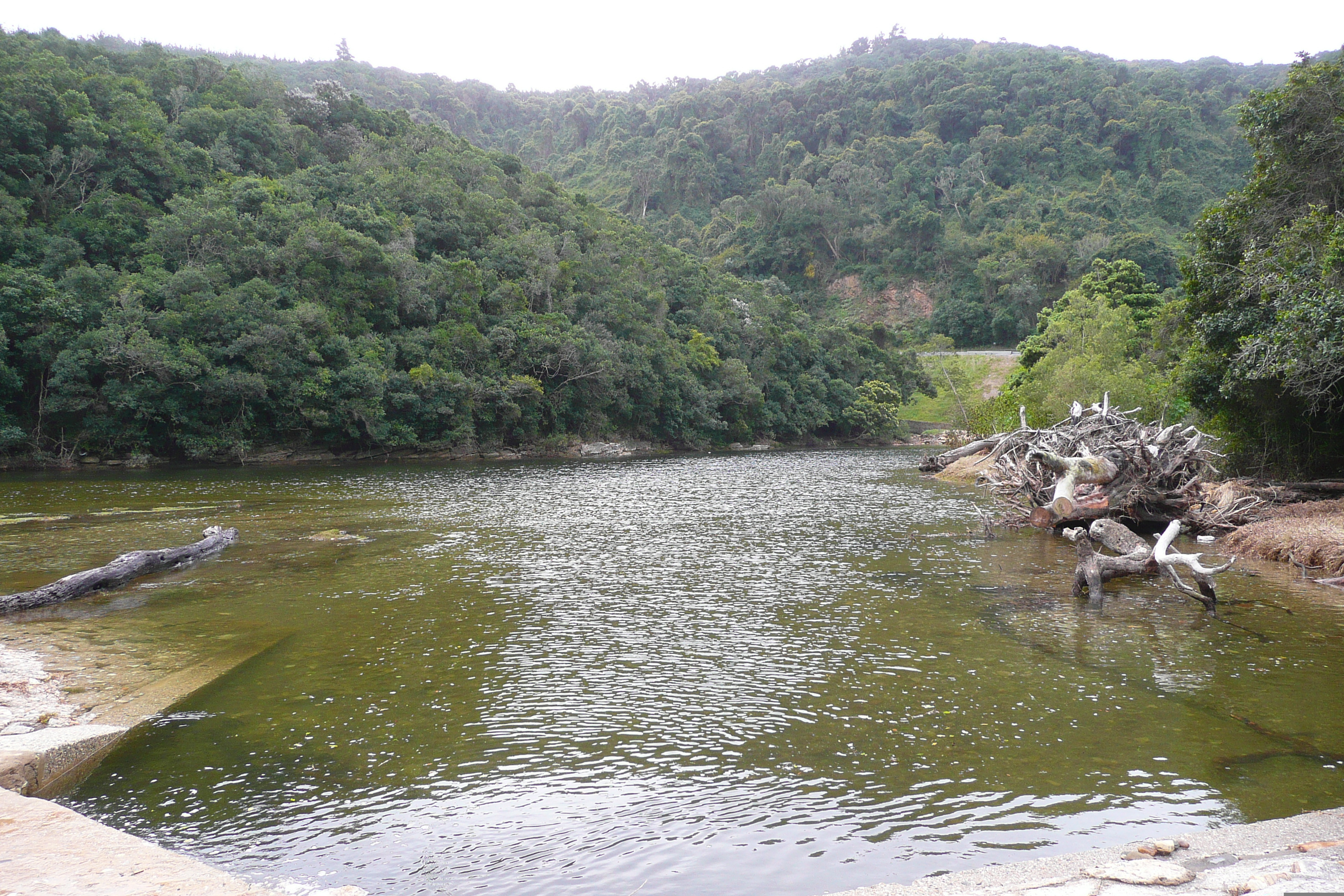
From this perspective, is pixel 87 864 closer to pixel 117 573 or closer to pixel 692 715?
pixel 692 715

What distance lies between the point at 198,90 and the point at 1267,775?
8012cm

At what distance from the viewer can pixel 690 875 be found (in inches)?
213

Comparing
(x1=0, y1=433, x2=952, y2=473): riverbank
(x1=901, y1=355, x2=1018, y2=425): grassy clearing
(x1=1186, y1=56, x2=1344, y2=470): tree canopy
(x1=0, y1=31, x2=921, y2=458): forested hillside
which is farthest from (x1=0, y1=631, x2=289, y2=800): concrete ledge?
(x1=901, y1=355, x2=1018, y2=425): grassy clearing

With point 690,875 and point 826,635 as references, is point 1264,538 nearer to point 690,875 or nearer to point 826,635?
point 826,635

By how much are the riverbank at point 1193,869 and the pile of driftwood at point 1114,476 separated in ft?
38.9

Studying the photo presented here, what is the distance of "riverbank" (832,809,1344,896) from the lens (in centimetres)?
428

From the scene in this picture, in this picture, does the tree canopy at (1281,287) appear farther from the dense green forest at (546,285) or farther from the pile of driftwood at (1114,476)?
the pile of driftwood at (1114,476)

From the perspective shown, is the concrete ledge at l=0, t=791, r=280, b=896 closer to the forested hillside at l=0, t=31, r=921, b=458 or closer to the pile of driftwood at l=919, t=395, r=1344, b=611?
the pile of driftwood at l=919, t=395, r=1344, b=611

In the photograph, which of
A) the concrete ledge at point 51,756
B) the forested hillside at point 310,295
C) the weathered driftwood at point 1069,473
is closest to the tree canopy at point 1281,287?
the weathered driftwood at point 1069,473

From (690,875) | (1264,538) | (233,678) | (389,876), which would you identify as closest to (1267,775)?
(690,875)

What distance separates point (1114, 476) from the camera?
1752cm

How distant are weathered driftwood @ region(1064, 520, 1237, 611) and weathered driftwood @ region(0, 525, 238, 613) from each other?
16.5 metres

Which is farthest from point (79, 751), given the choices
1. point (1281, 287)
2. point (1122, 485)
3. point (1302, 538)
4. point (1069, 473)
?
point (1281, 287)

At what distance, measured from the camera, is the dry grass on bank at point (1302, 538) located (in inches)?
587
